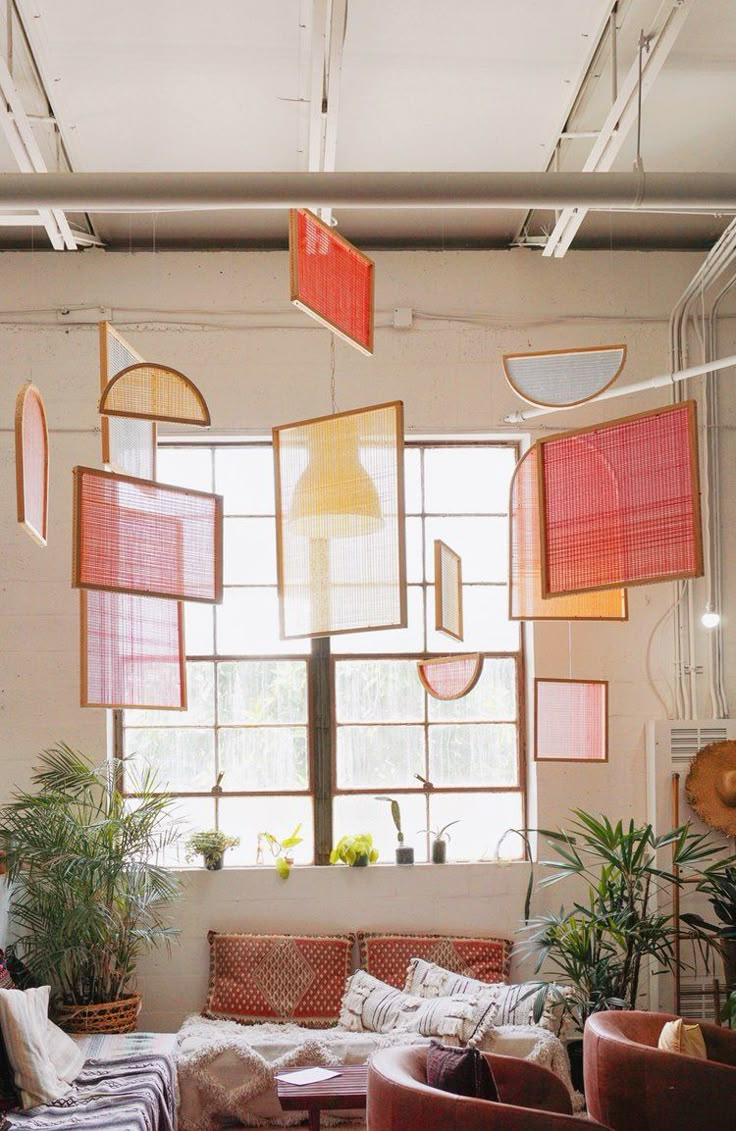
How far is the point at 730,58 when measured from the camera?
5367 mm

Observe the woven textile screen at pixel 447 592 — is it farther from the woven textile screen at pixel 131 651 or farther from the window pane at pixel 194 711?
the window pane at pixel 194 711

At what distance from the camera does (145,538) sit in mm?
4562

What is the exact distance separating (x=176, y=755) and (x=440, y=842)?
1656 mm

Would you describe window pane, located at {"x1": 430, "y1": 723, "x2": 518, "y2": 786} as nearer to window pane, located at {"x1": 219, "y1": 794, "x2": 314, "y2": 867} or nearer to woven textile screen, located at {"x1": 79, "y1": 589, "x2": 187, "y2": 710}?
window pane, located at {"x1": 219, "y1": 794, "x2": 314, "y2": 867}

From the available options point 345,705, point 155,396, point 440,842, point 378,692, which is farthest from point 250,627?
point 155,396

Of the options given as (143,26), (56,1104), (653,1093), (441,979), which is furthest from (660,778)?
(143,26)

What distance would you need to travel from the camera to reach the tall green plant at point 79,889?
6133 millimetres

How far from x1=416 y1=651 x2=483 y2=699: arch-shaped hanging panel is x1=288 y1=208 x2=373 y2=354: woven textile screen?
214 cm

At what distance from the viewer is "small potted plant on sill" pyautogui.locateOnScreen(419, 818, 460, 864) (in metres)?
7.12

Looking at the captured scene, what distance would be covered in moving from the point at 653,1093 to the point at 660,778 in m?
2.51

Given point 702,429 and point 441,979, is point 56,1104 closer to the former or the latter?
point 441,979

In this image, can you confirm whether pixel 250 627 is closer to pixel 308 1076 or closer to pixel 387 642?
pixel 387 642

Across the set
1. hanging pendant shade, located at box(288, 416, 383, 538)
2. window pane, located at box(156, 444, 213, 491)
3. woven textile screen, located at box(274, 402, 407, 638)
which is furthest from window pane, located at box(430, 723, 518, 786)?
hanging pendant shade, located at box(288, 416, 383, 538)

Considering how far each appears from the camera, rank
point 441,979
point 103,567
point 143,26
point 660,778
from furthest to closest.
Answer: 1. point 660,778
2. point 441,979
3. point 143,26
4. point 103,567
